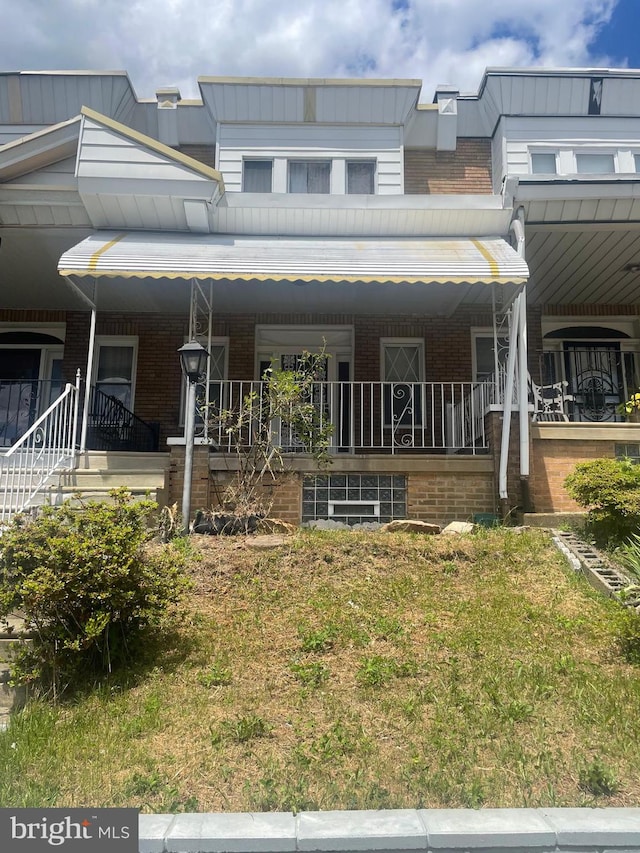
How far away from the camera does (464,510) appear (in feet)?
28.2

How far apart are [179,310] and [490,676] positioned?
9203mm

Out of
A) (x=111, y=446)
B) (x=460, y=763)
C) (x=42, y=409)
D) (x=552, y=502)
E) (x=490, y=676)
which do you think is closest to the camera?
(x=460, y=763)

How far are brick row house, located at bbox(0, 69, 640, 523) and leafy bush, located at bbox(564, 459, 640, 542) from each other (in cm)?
122

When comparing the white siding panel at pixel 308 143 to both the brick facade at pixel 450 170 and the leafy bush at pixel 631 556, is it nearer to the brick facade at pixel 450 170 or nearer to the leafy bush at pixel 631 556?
the brick facade at pixel 450 170

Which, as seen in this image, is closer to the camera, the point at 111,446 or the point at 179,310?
the point at 111,446

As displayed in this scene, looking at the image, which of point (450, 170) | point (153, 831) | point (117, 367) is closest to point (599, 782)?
point (153, 831)

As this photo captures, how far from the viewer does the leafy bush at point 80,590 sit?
14.1ft

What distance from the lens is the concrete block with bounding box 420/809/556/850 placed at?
2740 millimetres

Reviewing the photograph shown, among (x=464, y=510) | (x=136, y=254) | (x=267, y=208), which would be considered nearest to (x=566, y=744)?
(x=464, y=510)

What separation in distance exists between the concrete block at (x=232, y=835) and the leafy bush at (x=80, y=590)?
1.71 m

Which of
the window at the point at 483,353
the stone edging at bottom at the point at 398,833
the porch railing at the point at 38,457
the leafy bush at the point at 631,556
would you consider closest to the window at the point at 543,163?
the window at the point at 483,353

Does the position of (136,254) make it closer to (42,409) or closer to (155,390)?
(155,390)

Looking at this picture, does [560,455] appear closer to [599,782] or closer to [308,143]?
[599,782]

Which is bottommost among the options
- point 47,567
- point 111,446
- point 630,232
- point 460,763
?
point 460,763
